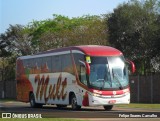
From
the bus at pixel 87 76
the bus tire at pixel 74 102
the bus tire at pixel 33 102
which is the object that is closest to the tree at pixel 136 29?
the bus tire at pixel 33 102

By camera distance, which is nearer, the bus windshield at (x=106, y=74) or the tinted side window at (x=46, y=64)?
the bus windshield at (x=106, y=74)

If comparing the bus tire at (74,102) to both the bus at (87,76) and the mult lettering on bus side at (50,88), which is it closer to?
the bus at (87,76)

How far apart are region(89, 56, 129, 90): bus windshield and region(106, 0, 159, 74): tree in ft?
72.9

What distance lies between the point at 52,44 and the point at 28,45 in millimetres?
6245

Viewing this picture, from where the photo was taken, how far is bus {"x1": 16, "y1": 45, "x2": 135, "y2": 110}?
88.3 feet

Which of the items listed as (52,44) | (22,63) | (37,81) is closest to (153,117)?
(37,81)

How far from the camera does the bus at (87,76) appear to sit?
26922 millimetres

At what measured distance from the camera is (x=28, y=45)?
66.8 m

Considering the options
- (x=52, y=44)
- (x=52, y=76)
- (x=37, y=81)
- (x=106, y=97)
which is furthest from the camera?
(x=52, y=44)

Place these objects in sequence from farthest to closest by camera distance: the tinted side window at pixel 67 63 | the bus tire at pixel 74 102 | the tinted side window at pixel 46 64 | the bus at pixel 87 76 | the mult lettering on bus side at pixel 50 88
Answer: the tinted side window at pixel 46 64 → the mult lettering on bus side at pixel 50 88 → the tinted side window at pixel 67 63 → the bus tire at pixel 74 102 → the bus at pixel 87 76

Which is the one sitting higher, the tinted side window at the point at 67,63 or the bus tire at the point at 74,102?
the tinted side window at the point at 67,63

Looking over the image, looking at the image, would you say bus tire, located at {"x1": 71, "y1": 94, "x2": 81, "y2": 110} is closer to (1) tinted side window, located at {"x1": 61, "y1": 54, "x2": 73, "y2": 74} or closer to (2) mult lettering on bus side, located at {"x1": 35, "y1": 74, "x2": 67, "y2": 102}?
(2) mult lettering on bus side, located at {"x1": 35, "y1": 74, "x2": 67, "y2": 102}

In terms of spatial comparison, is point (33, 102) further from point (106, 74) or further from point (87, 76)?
point (106, 74)

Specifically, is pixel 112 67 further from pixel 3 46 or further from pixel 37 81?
pixel 3 46
